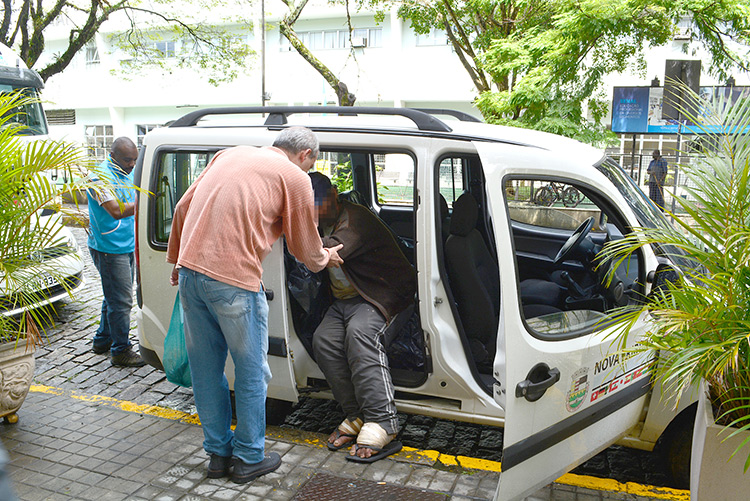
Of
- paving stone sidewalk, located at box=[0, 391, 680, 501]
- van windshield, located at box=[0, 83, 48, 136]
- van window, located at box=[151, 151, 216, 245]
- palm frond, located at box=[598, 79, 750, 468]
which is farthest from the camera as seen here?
Answer: van windshield, located at box=[0, 83, 48, 136]

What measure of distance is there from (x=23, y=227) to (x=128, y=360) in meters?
2.00

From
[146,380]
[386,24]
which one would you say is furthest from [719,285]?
[386,24]

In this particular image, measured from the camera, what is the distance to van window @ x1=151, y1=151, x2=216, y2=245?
4023mm

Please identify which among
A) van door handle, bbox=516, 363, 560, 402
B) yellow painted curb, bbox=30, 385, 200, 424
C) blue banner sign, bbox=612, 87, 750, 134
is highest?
blue banner sign, bbox=612, 87, 750, 134

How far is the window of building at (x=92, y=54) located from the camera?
3222 centimetres

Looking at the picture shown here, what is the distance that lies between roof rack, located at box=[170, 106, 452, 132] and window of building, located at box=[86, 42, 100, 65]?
32101mm

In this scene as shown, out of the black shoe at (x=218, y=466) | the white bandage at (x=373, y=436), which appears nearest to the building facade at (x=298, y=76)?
the white bandage at (x=373, y=436)

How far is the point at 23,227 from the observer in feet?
11.5

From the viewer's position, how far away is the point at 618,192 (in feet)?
11.3

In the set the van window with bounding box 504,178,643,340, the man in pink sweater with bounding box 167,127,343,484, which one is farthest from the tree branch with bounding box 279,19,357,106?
the man in pink sweater with bounding box 167,127,343,484

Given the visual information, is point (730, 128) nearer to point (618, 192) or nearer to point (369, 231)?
point (618, 192)

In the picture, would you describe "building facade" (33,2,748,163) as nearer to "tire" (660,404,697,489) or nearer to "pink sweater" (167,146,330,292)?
"pink sweater" (167,146,330,292)

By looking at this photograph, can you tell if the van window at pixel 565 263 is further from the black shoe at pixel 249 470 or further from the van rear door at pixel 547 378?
the black shoe at pixel 249 470

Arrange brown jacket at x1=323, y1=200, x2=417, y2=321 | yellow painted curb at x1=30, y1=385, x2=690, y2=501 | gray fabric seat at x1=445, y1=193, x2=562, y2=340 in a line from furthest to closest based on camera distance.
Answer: brown jacket at x1=323, y1=200, x2=417, y2=321, gray fabric seat at x1=445, y1=193, x2=562, y2=340, yellow painted curb at x1=30, y1=385, x2=690, y2=501
